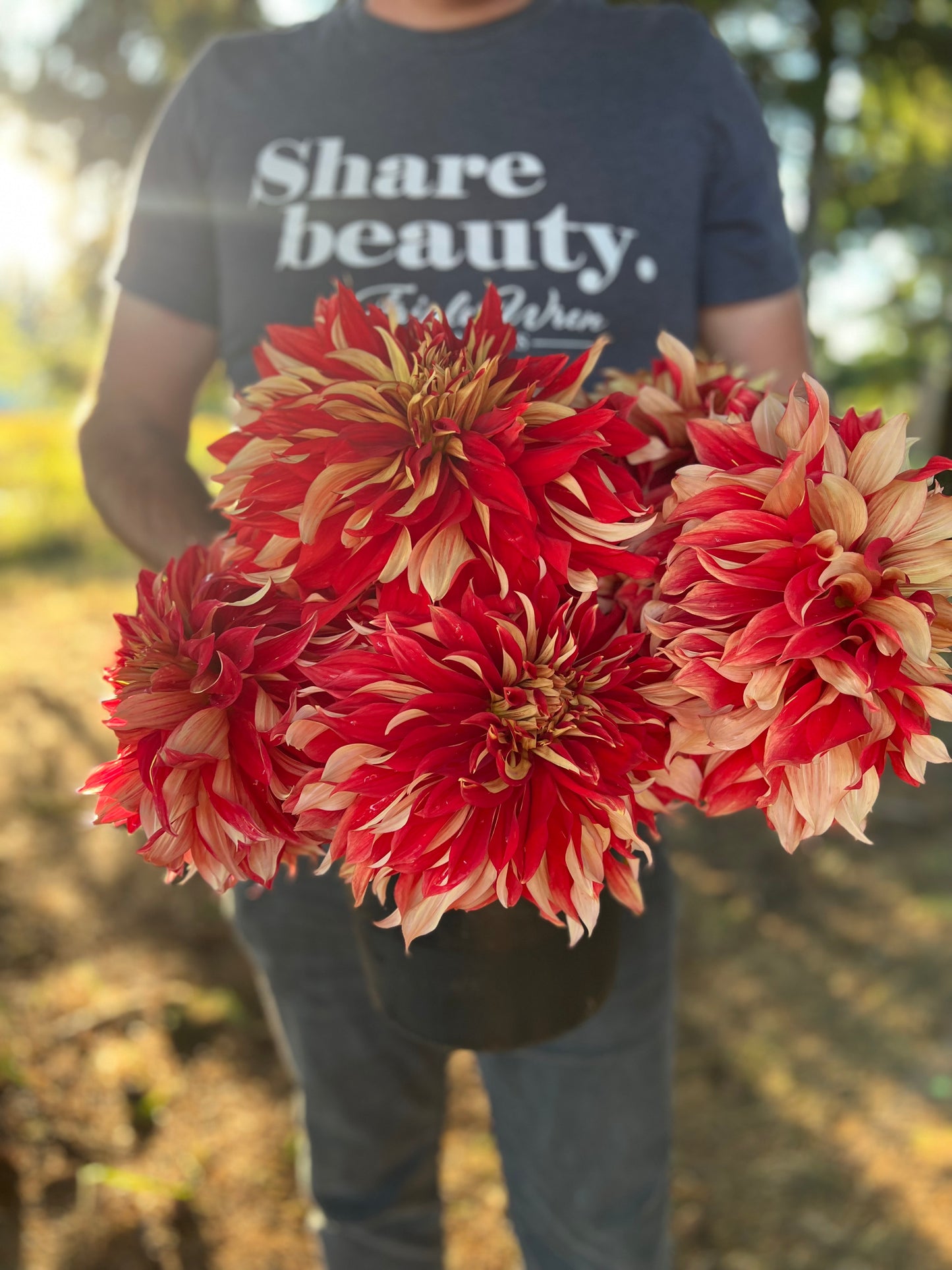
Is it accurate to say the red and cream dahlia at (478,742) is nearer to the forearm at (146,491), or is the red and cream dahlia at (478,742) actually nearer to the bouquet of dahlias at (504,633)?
the bouquet of dahlias at (504,633)

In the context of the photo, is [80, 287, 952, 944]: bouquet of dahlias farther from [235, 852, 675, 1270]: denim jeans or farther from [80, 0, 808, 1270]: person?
[235, 852, 675, 1270]: denim jeans

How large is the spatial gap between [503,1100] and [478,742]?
1136 mm

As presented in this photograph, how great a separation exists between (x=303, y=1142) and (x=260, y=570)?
58.4 inches

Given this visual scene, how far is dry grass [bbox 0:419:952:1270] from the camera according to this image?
96.4 inches

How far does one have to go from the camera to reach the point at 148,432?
1694mm

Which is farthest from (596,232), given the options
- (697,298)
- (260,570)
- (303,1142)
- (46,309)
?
(46,309)

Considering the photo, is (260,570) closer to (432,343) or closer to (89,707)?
(432,343)

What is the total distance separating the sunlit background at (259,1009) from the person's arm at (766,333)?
0.68 metres

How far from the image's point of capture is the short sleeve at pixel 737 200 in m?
1.60

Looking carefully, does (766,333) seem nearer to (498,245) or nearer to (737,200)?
(737,200)

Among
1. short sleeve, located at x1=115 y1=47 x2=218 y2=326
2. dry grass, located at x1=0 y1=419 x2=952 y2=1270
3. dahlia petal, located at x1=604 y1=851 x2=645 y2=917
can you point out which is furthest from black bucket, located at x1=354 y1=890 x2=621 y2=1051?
dry grass, located at x1=0 y1=419 x2=952 y2=1270

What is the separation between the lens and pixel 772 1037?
10.6ft

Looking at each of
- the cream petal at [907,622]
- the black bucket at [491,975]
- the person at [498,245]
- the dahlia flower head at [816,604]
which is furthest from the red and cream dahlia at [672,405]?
the person at [498,245]

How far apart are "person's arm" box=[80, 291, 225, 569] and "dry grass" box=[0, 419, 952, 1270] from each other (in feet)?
5.75
